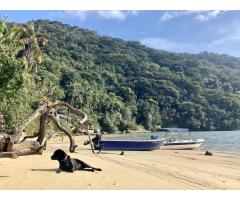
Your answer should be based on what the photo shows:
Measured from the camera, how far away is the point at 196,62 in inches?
5940

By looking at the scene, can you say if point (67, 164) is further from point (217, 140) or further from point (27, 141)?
point (217, 140)

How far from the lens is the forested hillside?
80.8m

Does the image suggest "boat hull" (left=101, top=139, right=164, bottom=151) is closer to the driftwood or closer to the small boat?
the small boat

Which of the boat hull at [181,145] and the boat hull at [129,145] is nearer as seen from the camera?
the boat hull at [129,145]

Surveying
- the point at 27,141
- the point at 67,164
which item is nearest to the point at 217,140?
the point at 27,141

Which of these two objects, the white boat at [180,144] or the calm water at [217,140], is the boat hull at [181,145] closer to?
the white boat at [180,144]

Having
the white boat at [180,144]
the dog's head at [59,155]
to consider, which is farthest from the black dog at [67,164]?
the white boat at [180,144]

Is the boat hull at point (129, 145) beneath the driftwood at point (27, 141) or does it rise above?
beneath

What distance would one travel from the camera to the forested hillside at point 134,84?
80.8 metres

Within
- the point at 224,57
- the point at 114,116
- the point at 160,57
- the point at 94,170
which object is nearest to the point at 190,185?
the point at 94,170
